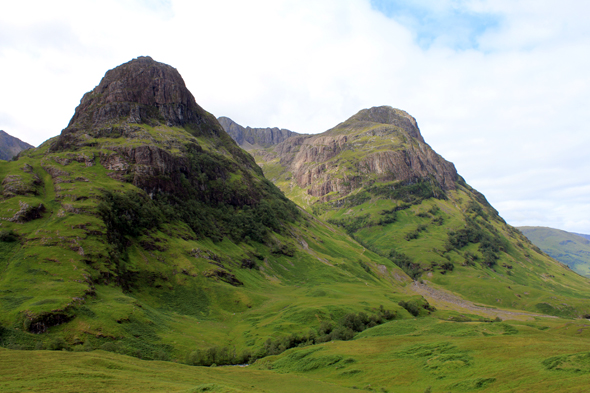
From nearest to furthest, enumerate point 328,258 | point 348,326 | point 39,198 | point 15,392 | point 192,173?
1. point 15,392
2. point 348,326
3. point 39,198
4. point 192,173
5. point 328,258

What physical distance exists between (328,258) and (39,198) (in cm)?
14428

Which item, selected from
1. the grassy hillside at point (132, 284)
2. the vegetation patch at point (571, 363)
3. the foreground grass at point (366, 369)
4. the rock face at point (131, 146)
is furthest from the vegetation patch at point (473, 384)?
the rock face at point (131, 146)

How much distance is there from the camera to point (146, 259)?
10819 centimetres

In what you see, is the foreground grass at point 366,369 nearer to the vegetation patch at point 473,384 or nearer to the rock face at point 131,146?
the vegetation patch at point 473,384

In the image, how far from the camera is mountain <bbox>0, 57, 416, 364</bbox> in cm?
6781

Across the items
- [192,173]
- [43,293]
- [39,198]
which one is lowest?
[43,293]

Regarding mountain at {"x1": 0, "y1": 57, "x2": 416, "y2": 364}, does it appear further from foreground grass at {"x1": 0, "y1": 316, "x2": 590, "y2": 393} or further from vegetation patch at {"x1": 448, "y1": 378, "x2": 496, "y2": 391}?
vegetation patch at {"x1": 448, "y1": 378, "x2": 496, "y2": 391}

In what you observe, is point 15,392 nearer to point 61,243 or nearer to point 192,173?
point 61,243

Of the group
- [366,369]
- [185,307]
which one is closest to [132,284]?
[185,307]

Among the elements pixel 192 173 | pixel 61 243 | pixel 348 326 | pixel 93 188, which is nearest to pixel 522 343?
pixel 348 326

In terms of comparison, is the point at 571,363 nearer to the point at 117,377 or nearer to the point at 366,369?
the point at 366,369

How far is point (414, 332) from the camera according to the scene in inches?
2881

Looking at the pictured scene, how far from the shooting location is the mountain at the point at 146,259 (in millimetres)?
67812

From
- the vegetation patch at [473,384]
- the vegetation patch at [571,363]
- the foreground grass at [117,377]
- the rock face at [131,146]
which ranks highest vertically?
the rock face at [131,146]
